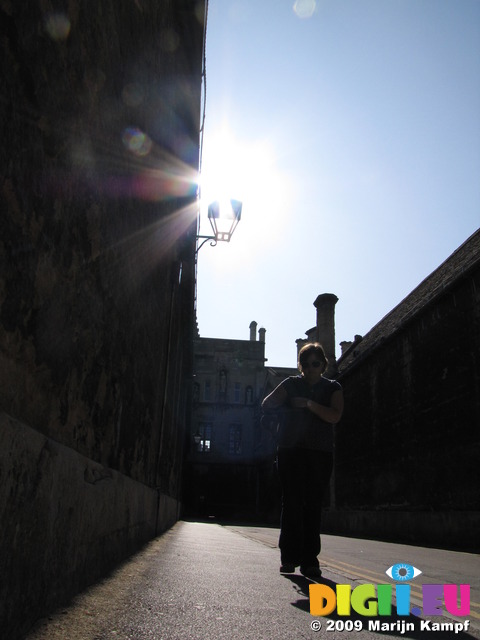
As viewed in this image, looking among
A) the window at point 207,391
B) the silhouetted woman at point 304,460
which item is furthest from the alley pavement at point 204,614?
the window at point 207,391

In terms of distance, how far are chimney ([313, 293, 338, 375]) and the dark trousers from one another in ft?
70.9

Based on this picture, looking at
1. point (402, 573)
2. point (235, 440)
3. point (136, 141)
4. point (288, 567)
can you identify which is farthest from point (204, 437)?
point (136, 141)

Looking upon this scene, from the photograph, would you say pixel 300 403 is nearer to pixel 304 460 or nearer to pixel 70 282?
pixel 304 460

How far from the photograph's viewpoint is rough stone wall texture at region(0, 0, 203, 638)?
4.94 feet

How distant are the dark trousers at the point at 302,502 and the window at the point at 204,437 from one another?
128 feet

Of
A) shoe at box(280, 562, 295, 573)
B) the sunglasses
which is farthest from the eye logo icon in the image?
the sunglasses

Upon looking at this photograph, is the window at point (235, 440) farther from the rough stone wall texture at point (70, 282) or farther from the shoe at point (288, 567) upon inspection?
the shoe at point (288, 567)

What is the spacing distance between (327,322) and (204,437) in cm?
2074

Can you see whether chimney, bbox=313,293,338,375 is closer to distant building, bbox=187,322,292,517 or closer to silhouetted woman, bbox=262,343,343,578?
distant building, bbox=187,322,292,517

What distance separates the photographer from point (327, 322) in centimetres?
2525

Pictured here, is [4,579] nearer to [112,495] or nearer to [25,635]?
[25,635]

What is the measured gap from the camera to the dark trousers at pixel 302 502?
11.6 ft

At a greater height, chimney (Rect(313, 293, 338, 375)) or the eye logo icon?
chimney (Rect(313, 293, 338, 375))

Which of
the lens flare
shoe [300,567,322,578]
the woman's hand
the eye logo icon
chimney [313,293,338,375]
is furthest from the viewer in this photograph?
chimney [313,293,338,375]
